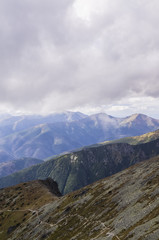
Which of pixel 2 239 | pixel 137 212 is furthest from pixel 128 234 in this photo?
pixel 2 239

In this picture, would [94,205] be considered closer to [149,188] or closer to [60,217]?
[60,217]

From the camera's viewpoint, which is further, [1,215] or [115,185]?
[1,215]

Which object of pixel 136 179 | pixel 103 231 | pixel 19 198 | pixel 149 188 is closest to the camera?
Result: pixel 103 231

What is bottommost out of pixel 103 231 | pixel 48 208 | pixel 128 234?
pixel 48 208

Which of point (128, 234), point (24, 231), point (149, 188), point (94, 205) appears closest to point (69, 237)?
point (94, 205)

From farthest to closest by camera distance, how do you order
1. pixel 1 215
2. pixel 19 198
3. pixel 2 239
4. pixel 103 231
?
pixel 19 198, pixel 1 215, pixel 2 239, pixel 103 231

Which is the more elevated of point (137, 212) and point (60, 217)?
point (137, 212)

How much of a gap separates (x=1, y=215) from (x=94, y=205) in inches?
3005

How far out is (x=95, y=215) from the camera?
76.6 meters

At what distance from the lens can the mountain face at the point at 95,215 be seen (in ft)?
176

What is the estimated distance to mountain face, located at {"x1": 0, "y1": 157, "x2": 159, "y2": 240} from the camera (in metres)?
53.7

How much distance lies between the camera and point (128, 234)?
157 feet

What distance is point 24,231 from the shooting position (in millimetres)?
98375

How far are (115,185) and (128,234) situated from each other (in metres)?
55.6
